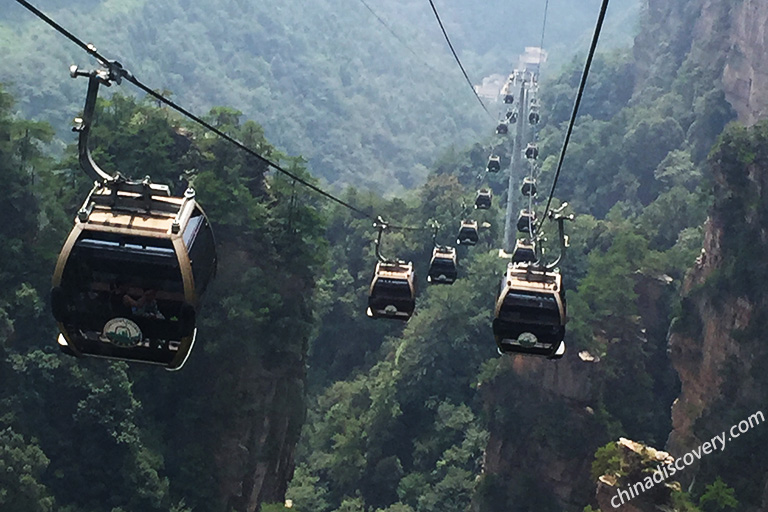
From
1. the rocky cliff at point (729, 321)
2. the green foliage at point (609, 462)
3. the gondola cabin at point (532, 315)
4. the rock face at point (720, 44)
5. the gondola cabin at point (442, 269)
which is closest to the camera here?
the gondola cabin at point (532, 315)

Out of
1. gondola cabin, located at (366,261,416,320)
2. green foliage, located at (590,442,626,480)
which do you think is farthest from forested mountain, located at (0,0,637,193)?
Answer: gondola cabin, located at (366,261,416,320)

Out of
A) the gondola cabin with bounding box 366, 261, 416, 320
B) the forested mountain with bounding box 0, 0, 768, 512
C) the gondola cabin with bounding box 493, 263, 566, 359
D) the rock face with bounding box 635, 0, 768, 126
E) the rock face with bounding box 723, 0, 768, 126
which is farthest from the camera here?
the rock face with bounding box 635, 0, 768, 126

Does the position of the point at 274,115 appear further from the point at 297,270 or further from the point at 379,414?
the point at 297,270

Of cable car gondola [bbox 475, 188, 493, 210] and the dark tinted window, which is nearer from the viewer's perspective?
the dark tinted window

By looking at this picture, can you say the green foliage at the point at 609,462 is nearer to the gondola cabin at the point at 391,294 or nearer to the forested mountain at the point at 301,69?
the gondola cabin at the point at 391,294

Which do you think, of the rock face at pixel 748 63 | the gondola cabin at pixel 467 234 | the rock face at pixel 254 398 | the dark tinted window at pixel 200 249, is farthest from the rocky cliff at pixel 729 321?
the dark tinted window at pixel 200 249

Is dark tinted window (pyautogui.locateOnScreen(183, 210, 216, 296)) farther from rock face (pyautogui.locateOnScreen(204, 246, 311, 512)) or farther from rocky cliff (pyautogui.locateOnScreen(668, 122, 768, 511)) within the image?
rocky cliff (pyautogui.locateOnScreen(668, 122, 768, 511))

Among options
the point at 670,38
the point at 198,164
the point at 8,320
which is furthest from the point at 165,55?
the point at 8,320
